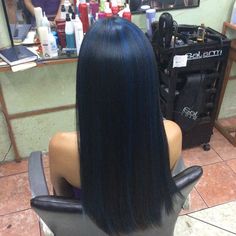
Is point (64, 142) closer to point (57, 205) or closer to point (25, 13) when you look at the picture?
point (57, 205)

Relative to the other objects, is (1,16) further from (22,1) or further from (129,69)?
(129,69)

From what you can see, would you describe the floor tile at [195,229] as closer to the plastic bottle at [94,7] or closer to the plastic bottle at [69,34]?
the plastic bottle at [69,34]

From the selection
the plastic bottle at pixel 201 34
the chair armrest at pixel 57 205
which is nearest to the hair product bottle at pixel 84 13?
the plastic bottle at pixel 201 34

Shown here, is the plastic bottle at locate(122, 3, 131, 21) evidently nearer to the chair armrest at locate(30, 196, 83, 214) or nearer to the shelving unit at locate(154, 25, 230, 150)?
the shelving unit at locate(154, 25, 230, 150)

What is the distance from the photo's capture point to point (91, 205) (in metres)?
0.70

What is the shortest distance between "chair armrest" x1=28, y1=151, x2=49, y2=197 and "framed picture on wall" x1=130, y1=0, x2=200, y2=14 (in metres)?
1.13

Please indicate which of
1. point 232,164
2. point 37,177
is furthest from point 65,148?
point 232,164

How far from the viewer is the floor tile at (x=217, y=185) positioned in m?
1.68

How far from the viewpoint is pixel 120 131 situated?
2.10 ft

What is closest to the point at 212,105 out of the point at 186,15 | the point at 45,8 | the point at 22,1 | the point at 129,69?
the point at 186,15

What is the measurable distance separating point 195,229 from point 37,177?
0.95 m

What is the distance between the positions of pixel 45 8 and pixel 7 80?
457 mm

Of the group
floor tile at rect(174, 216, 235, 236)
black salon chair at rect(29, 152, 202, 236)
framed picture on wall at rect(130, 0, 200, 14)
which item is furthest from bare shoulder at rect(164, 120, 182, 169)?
framed picture on wall at rect(130, 0, 200, 14)

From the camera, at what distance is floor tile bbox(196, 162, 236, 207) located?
168cm
